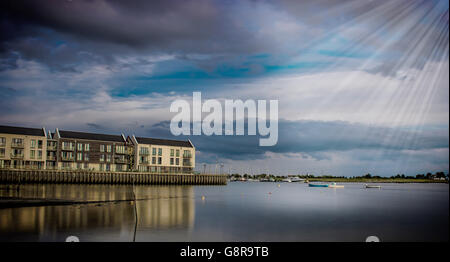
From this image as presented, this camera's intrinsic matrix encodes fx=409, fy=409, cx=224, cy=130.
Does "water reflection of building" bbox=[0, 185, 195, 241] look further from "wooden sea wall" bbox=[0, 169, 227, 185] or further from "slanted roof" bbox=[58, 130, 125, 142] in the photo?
"slanted roof" bbox=[58, 130, 125, 142]

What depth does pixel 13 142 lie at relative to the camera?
6781 centimetres

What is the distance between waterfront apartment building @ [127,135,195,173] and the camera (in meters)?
80.0

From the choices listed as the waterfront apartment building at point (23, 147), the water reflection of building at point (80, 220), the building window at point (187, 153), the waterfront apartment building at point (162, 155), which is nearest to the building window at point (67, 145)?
the waterfront apartment building at point (23, 147)

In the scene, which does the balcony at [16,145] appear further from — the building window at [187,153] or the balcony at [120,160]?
the building window at [187,153]

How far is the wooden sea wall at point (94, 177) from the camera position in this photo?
64.0m

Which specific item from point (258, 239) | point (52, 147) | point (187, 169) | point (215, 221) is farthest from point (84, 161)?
point (258, 239)

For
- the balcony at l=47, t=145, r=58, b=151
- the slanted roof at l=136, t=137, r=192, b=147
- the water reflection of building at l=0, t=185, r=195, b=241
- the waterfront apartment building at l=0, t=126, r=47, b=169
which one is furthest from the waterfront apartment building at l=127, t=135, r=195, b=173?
the water reflection of building at l=0, t=185, r=195, b=241

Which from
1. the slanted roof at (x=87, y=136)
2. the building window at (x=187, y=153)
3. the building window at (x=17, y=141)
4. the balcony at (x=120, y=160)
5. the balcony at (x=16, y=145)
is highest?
the slanted roof at (x=87, y=136)

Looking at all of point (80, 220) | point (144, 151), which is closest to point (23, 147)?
point (144, 151)

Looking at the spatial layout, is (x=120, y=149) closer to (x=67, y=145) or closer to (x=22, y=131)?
(x=67, y=145)

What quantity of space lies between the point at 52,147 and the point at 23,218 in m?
54.2

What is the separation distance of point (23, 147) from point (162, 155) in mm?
25293

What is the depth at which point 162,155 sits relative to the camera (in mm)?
82375
